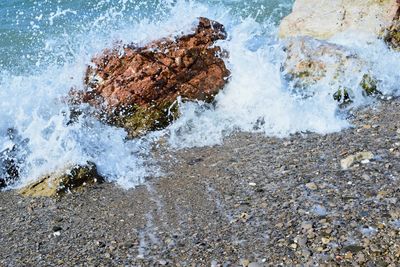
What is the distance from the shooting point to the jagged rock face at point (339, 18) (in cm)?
825

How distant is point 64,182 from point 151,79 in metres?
2.02

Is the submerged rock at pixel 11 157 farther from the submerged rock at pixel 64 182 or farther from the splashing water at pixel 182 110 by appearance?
the submerged rock at pixel 64 182

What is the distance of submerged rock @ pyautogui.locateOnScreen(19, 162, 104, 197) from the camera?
18.2ft

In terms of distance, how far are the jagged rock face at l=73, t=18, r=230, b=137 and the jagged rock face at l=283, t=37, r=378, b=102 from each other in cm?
101

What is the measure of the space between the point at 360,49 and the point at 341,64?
0.60 m

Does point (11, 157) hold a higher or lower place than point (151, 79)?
lower

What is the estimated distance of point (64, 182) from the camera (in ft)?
18.3

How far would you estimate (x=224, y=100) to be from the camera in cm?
716

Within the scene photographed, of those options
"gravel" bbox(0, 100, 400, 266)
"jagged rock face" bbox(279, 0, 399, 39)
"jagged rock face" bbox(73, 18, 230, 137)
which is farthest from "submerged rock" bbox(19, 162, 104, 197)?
"jagged rock face" bbox(279, 0, 399, 39)

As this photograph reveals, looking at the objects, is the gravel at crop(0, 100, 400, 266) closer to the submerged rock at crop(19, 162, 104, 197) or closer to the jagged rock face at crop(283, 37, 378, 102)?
the submerged rock at crop(19, 162, 104, 197)

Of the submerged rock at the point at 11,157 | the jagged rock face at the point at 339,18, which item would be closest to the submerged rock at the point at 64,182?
the submerged rock at the point at 11,157

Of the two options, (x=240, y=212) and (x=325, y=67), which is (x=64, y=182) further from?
(x=325, y=67)

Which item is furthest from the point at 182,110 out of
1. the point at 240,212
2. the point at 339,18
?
the point at 339,18

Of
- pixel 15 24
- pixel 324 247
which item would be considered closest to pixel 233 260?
pixel 324 247
